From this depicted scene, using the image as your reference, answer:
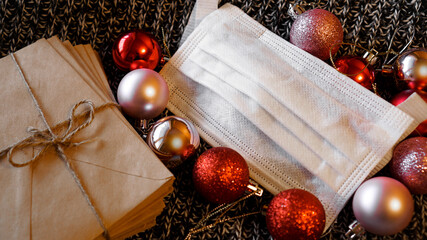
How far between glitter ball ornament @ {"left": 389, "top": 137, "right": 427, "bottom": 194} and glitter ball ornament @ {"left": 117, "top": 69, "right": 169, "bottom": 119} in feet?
1.29

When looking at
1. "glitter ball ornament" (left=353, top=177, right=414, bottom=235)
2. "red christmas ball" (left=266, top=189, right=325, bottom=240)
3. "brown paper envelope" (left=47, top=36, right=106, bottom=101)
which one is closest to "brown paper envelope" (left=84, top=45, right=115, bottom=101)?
"brown paper envelope" (left=47, top=36, right=106, bottom=101)

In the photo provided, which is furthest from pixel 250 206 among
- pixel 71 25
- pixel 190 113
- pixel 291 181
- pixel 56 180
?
pixel 71 25

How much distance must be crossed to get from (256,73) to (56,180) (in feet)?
1.13

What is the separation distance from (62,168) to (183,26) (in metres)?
0.35

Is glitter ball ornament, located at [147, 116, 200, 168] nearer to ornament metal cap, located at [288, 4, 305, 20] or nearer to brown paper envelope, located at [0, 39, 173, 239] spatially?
brown paper envelope, located at [0, 39, 173, 239]

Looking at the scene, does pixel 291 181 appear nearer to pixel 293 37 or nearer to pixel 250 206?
pixel 250 206

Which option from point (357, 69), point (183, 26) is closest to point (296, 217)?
point (357, 69)

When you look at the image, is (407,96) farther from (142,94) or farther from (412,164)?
(142,94)

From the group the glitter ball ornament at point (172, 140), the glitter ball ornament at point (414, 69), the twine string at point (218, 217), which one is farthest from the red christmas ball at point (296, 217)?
the glitter ball ornament at point (414, 69)

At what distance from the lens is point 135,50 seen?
60cm

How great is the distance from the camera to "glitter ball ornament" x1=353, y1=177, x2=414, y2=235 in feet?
1.73

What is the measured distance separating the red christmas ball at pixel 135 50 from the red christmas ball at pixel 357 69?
0.33m

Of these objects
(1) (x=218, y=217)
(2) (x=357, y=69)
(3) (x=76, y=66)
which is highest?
(2) (x=357, y=69)

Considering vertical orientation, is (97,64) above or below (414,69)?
below
